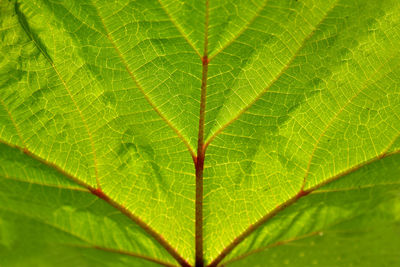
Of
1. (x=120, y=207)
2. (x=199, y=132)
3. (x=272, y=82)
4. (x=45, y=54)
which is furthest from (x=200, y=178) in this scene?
(x=45, y=54)

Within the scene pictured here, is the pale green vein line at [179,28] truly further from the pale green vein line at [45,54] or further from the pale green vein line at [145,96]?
the pale green vein line at [45,54]

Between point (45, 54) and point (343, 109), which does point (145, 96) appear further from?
point (343, 109)

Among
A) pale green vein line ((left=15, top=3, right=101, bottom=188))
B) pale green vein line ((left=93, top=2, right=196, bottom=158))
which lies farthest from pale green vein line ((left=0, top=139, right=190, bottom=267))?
pale green vein line ((left=93, top=2, right=196, bottom=158))

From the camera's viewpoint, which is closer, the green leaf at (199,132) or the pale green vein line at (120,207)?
the green leaf at (199,132)

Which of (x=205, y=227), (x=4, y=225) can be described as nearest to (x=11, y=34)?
(x=4, y=225)

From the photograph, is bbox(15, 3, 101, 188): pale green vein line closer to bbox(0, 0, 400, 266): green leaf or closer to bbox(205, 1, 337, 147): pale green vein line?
bbox(0, 0, 400, 266): green leaf

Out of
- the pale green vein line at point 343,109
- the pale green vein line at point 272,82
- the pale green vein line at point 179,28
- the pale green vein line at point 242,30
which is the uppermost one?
the pale green vein line at point 179,28

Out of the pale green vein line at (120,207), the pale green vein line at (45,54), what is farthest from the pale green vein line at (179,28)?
the pale green vein line at (120,207)

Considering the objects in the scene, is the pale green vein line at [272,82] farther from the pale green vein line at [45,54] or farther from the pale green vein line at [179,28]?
the pale green vein line at [45,54]

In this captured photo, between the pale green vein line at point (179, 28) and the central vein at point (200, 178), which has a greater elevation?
the pale green vein line at point (179, 28)
